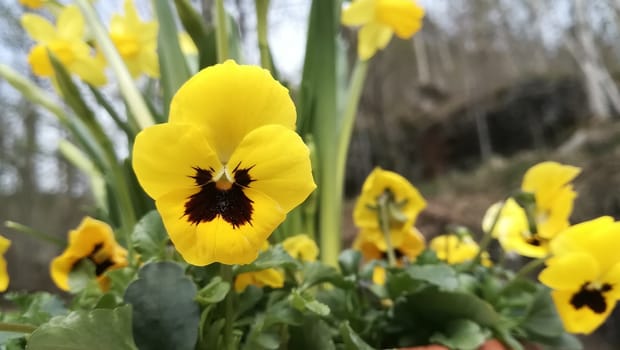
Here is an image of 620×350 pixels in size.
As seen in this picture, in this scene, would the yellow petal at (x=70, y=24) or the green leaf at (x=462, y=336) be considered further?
the yellow petal at (x=70, y=24)

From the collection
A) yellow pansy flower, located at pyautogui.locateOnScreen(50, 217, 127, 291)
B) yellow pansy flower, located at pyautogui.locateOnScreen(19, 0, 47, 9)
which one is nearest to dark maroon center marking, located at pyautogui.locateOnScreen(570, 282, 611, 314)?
yellow pansy flower, located at pyautogui.locateOnScreen(50, 217, 127, 291)

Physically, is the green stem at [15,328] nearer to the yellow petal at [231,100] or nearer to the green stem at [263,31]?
the yellow petal at [231,100]

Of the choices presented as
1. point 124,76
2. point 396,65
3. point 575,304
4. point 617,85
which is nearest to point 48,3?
point 124,76

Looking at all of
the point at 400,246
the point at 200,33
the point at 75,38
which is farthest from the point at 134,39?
the point at 400,246

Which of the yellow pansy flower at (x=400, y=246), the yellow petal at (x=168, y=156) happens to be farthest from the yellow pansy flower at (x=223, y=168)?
the yellow pansy flower at (x=400, y=246)

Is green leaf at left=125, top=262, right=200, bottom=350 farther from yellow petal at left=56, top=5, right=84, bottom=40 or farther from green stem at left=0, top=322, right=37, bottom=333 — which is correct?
yellow petal at left=56, top=5, right=84, bottom=40

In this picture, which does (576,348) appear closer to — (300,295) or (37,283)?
(300,295)

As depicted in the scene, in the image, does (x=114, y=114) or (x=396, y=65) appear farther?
(x=396, y=65)
